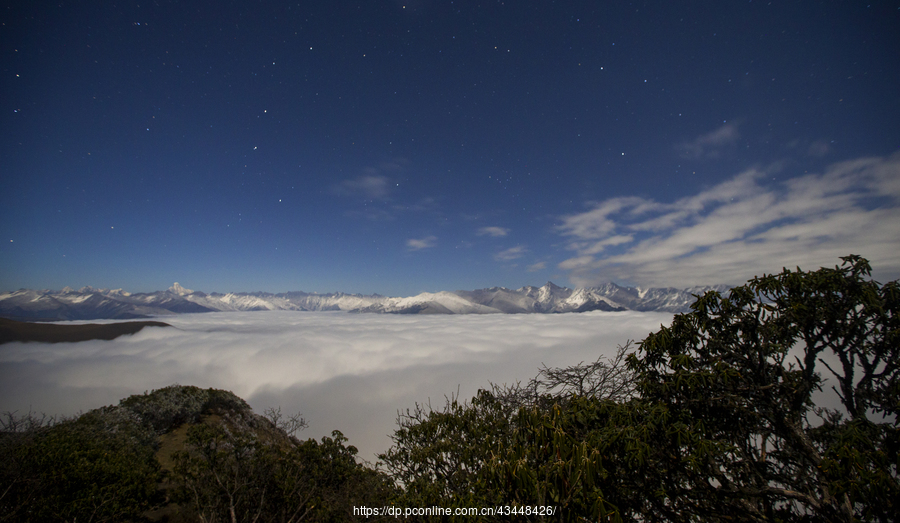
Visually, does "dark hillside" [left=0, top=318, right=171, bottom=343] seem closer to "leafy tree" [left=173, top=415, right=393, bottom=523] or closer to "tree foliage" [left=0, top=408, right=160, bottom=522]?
"tree foliage" [left=0, top=408, right=160, bottom=522]

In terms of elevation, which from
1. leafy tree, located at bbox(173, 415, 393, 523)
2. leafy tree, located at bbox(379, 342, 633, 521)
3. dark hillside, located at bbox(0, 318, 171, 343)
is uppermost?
leafy tree, located at bbox(379, 342, 633, 521)

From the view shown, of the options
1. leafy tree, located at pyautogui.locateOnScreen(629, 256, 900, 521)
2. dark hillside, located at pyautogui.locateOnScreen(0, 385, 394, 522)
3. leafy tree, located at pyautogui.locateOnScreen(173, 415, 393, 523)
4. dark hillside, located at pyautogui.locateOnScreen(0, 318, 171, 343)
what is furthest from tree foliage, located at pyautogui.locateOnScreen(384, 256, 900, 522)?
dark hillside, located at pyautogui.locateOnScreen(0, 318, 171, 343)

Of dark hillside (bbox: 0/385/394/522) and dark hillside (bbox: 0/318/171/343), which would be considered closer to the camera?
dark hillside (bbox: 0/385/394/522)

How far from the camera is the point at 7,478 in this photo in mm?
12891

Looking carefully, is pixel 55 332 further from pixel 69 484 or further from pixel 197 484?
Answer: pixel 197 484

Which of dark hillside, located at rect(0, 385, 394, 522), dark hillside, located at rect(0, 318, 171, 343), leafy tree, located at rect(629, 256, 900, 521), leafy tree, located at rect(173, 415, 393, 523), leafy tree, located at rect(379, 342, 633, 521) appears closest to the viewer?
leafy tree, located at rect(379, 342, 633, 521)

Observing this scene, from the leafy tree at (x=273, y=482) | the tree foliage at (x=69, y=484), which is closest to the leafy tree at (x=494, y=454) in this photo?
the leafy tree at (x=273, y=482)

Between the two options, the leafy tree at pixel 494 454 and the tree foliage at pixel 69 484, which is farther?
the tree foliage at pixel 69 484

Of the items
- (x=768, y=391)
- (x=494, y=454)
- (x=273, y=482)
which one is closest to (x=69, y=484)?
(x=273, y=482)

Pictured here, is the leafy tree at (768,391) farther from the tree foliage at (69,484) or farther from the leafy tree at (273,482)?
the tree foliage at (69,484)

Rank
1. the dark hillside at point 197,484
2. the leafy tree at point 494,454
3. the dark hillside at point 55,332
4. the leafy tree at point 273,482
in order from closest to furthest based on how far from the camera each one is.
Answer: the leafy tree at point 494,454
the dark hillside at point 197,484
the leafy tree at point 273,482
the dark hillside at point 55,332

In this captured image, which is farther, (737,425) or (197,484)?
(197,484)

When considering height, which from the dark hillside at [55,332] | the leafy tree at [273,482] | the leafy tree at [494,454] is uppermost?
the leafy tree at [494,454]

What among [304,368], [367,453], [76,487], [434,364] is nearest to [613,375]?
[76,487]
